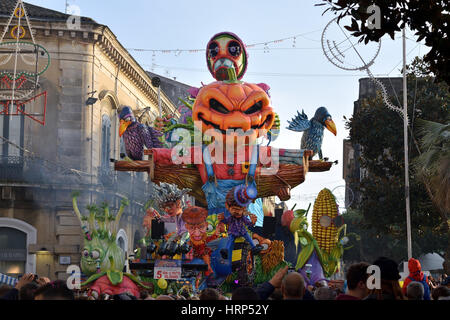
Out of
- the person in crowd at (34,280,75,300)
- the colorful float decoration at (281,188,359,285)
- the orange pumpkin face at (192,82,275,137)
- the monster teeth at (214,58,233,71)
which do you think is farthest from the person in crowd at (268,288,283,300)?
the monster teeth at (214,58,233,71)

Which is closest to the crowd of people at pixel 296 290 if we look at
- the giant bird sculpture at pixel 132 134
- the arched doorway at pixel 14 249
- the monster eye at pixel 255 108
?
the monster eye at pixel 255 108

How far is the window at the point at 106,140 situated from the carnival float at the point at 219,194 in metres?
11.0

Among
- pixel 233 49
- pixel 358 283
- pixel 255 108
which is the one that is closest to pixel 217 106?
pixel 255 108

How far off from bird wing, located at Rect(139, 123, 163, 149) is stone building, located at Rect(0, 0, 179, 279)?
5510 mm

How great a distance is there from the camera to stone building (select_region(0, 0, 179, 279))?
1129 inches

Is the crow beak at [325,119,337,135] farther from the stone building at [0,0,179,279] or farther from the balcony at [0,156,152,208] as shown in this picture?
the balcony at [0,156,152,208]

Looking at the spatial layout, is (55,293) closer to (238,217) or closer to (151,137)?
(238,217)

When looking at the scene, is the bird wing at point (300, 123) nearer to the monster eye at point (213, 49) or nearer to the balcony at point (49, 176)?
the monster eye at point (213, 49)

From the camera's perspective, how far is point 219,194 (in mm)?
19578

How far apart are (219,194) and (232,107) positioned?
2.07 meters

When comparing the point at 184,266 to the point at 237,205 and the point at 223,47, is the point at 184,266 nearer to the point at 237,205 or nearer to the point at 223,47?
the point at 237,205

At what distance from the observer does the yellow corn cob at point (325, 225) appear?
757 inches
